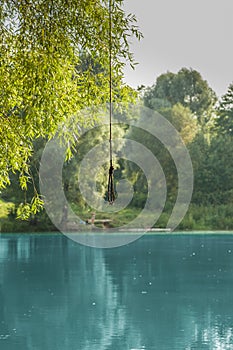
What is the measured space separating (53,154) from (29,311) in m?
15.6

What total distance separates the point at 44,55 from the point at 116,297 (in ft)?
32.3

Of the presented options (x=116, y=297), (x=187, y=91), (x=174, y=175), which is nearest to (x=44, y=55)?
(x=116, y=297)

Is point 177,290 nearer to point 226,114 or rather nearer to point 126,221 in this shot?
point 126,221

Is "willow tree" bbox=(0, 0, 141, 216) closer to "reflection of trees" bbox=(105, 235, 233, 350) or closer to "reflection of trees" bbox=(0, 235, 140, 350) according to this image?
"reflection of trees" bbox=(0, 235, 140, 350)

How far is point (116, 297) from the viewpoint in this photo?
15789mm

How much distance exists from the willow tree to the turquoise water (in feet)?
16.7

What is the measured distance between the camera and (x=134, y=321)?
13.1 metres

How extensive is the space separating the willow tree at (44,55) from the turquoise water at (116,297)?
5077mm

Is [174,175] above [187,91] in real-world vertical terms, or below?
Result: below

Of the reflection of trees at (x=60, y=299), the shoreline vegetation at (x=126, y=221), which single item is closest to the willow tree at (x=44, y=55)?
the reflection of trees at (x=60, y=299)

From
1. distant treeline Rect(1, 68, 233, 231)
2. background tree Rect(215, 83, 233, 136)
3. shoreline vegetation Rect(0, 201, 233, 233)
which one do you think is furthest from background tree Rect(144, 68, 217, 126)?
shoreline vegetation Rect(0, 201, 233, 233)

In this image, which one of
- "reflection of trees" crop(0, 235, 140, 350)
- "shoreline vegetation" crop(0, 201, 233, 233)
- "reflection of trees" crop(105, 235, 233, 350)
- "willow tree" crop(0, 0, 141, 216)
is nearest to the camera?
"willow tree" crop(0, 0, 141, 216)

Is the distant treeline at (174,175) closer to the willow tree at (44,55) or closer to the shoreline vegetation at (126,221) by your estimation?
the shoreline vegetation at (126,221)

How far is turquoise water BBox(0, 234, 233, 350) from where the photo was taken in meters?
11.8
